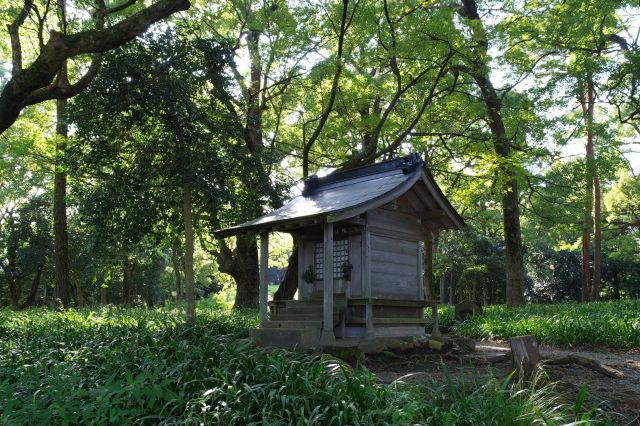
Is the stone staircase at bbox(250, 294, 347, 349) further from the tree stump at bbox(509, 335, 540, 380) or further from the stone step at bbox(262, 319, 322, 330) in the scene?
the tree stump at bbox(509, 335, 540, 380)

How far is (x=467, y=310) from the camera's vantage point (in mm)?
16844

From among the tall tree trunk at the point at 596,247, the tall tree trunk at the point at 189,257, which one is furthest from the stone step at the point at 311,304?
the tall tree trunk at the point at 596,247

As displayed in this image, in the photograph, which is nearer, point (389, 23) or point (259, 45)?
point (389, 23)

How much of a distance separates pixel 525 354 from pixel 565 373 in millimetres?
1976

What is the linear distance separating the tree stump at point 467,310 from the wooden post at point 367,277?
7038mm

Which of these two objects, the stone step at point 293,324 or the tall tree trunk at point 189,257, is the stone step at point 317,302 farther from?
the tall tree trunk at point 189,257

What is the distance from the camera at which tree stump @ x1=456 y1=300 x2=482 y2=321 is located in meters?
16.6

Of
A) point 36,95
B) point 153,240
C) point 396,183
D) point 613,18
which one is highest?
point 613,18

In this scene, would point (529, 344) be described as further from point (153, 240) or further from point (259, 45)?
point (259, 45)

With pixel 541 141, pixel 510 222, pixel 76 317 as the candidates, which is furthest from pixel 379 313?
pixel 541 141

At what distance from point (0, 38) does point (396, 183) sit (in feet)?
47.1

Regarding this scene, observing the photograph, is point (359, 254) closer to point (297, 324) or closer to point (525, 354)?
point (297, 324)

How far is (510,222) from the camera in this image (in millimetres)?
19531

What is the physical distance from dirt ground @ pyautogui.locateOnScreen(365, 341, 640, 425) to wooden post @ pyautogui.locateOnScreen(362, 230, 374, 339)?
2.50 ft
